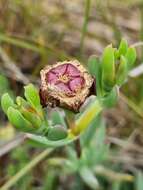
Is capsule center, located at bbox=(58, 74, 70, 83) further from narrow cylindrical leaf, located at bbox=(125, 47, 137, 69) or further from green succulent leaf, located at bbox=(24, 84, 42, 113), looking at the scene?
narrow cylindrical leaf, located at bbox=(125, 47, 137, 69)

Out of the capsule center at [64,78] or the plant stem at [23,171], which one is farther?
the plant stem at [23,171]

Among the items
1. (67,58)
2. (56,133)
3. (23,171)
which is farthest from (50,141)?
(67,58)

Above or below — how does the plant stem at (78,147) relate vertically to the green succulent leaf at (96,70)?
below

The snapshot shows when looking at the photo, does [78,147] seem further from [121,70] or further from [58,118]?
[121,70]

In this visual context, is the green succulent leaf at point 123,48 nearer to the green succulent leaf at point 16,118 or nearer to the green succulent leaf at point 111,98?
the green succulent leaf at point 111,98

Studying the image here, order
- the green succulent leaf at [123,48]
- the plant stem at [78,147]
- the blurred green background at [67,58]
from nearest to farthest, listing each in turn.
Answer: the green succulent leaf at [123,48]
the plant stem at [78,147]
the blurred green background at [67,58]

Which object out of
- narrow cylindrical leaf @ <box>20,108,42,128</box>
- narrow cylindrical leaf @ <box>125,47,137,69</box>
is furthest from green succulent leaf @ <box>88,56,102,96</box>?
narrow cylindrical leaf @ <box>20,108,42,128</box>

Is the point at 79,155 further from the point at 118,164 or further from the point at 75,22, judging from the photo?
the point at 75,22

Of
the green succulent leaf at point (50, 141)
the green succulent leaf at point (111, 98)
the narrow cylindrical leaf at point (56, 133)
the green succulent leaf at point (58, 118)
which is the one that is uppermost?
the green succulent leaf at point (111, 98)

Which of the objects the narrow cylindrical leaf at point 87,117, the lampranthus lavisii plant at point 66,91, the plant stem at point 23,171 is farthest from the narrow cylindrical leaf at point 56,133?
the plant stem at point 23,171
